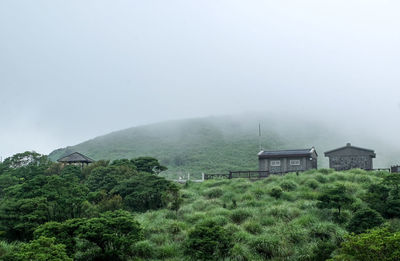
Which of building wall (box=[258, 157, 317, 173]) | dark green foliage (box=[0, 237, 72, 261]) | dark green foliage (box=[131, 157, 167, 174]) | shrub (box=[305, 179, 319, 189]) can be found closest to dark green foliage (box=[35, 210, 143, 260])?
dark green foliage (box=[0, 237, 72, 261])

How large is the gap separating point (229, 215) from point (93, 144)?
81.5 m

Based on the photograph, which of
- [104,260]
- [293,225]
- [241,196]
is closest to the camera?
[104,260]

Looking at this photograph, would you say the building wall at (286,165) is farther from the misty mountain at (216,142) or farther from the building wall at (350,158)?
the misty mountain at (216,142)

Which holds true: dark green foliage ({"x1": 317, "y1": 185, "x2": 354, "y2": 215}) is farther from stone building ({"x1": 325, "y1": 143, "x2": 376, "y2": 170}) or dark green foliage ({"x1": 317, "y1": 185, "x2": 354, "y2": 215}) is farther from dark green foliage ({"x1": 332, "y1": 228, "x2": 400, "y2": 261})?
stone building ({"x1": 325, "y1": 143, "x2": 376, "y2": 170})

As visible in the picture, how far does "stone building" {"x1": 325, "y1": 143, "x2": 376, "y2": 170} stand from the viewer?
3519cm

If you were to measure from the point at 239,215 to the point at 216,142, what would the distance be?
6615cm

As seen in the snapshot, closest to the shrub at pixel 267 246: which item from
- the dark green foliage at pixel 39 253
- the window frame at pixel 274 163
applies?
the dark green foliage at pixel 39 253

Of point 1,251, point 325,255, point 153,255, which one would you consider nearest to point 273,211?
point 325,255

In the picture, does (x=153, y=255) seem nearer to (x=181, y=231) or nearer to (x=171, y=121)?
(x=181, y=231)

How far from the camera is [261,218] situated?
1911 centimetres

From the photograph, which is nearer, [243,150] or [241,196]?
[241,196]

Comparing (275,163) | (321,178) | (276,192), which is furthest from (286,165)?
(276,192)

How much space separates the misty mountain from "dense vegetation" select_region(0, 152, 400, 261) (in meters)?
35.0

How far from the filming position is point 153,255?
52.9 feet
